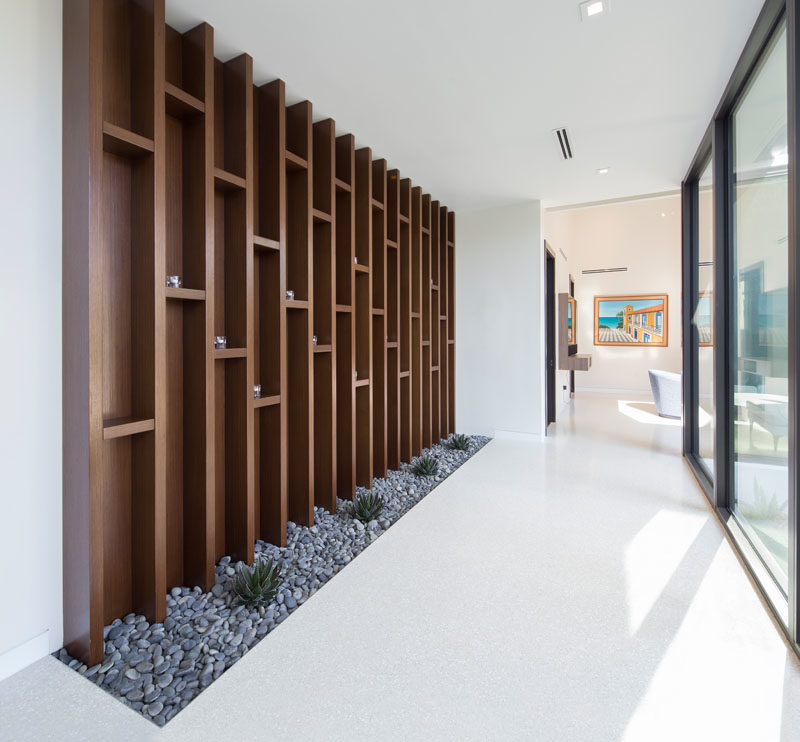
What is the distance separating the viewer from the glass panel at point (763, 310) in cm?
207

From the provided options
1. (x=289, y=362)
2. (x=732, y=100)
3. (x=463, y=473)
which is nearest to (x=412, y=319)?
(x=463, y=473)

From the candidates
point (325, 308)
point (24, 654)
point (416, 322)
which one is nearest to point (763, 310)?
point (325, 308)

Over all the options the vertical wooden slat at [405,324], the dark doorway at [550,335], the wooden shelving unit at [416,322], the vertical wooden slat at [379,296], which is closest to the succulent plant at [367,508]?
the vertical wooden slat at [379,296]

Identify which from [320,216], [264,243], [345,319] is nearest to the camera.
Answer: [264,243]

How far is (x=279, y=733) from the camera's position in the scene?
1.41 metres

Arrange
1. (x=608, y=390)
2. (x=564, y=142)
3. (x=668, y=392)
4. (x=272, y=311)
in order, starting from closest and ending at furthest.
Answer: (x=272, y=311) → (x=564, y=142) → (x=668, y=392) → (x=608, y=390)

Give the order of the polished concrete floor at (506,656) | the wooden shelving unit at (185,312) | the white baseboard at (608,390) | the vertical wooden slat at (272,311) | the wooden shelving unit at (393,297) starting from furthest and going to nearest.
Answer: the white baseboard at (608,390) < the wooden shelving unit at (393,297) < the vertical wooden slat at (272,311) < the wooden shelving unit at (185,312) < the polished concrete floor at (506,656)

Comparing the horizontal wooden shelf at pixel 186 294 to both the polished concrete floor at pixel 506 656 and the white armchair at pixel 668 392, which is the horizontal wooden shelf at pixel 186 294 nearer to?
the polished concrete floor at pixel 506 656

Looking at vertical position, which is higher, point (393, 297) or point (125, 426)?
point (393, 297)

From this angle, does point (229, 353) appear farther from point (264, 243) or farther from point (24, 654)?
point (24, 654)

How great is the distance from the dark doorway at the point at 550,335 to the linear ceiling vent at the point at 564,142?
87.7 inches

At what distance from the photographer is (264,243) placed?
256cm

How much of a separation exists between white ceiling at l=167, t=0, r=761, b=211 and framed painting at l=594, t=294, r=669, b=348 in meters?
5.90

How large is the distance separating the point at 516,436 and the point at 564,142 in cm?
320
